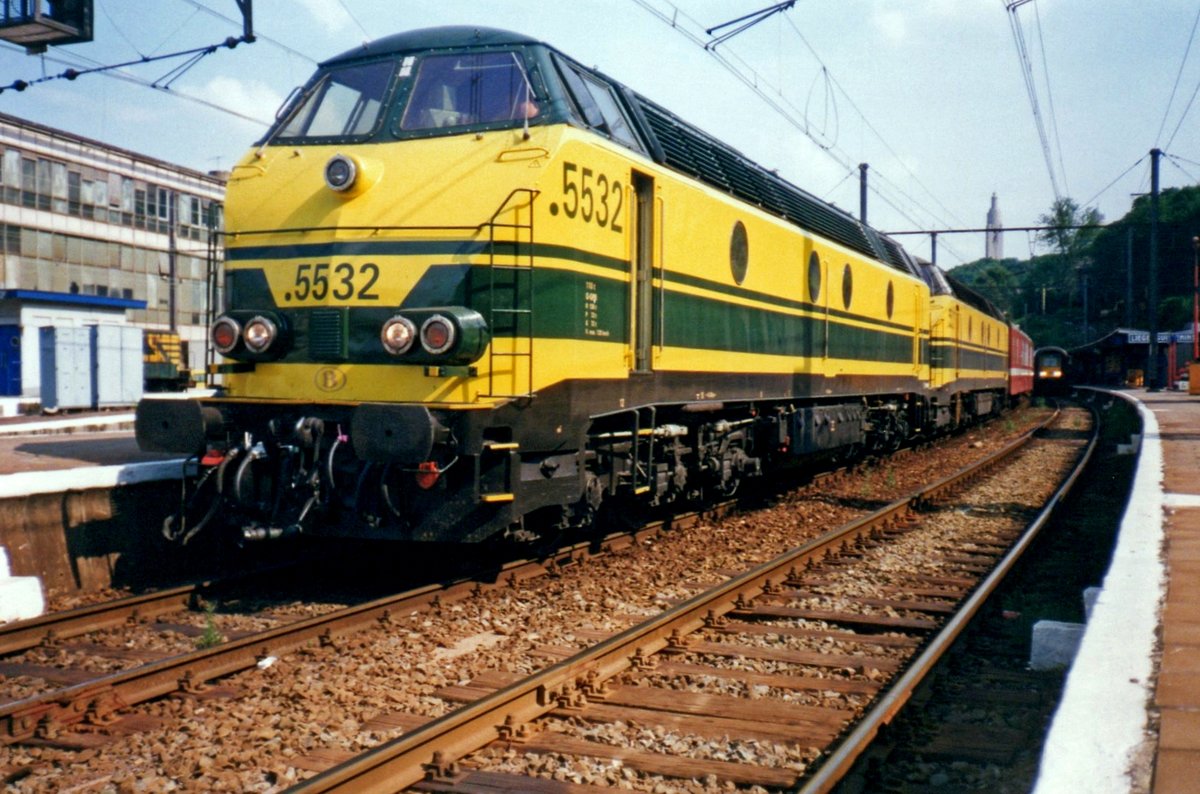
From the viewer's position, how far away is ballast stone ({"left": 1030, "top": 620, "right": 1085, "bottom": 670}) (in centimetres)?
601

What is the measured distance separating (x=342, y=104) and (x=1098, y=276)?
8679cm

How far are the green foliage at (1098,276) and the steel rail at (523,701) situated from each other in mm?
47314

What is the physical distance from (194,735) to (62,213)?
132 ft

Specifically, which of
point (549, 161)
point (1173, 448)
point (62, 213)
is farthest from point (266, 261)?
point (62, 213)

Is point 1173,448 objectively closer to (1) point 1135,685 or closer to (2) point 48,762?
(1) point 1135,685

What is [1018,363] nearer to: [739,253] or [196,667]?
[739,253]

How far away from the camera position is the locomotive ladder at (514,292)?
23.1 feet

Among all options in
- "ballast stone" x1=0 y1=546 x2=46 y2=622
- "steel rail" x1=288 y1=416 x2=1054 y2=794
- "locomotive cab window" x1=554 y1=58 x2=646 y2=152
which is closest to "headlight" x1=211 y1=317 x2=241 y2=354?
"ballast stone" x1=0 y1=546 x2=46 y2=622

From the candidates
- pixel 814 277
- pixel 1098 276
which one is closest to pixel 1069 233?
pixel 1098 276

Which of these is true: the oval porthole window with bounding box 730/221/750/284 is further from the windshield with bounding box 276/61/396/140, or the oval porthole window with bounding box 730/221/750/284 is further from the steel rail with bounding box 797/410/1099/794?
the windshield with bounding box 276/61/396/140

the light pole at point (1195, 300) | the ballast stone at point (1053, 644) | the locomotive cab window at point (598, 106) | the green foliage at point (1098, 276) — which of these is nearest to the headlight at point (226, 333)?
the locomotive cab window at point (598, 106)

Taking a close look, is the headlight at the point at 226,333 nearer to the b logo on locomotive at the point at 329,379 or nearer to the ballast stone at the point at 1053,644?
the b logo on locomotive at the point at 329,379

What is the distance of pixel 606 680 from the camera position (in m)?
5.74

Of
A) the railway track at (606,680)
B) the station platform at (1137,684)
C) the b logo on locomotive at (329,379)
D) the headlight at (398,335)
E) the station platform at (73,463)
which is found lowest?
the railway track at (606,680)
